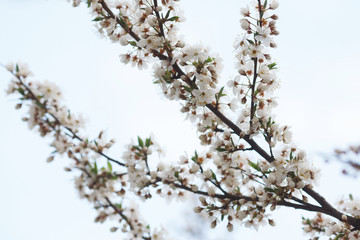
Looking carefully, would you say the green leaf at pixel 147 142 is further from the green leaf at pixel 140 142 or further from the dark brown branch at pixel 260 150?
the dark brown branch at pixel 260 150

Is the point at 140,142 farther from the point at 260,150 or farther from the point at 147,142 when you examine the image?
the point at 260,150

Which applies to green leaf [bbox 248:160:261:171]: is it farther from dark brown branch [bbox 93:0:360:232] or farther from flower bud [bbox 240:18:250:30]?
flower bud [bbox 240:18:250:30]

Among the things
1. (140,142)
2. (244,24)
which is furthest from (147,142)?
(244,24)

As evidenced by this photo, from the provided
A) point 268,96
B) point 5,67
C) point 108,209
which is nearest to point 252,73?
point 268,96

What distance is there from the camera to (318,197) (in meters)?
2.69

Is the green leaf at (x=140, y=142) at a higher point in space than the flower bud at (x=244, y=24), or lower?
lower

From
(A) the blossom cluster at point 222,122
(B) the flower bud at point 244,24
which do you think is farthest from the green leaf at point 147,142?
(B) the flower bud at point 244,24

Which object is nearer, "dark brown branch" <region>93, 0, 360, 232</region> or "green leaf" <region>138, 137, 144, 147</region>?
"dark brown branch" <region>93, 0, 360, 232</region>

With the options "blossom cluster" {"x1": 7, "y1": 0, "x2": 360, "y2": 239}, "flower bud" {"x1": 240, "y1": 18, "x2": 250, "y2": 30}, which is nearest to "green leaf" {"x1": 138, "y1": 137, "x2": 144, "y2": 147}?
"blossom cluster" {"x1": 7, "y1": 0, "x2": 360, "y2": 239}

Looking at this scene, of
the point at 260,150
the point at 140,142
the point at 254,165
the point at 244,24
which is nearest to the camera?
the point at 244,24

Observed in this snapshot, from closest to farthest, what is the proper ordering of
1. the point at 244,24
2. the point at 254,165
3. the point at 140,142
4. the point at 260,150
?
the point at 244,24, the point at 260,150, the point at 254,165, the point at 140,142

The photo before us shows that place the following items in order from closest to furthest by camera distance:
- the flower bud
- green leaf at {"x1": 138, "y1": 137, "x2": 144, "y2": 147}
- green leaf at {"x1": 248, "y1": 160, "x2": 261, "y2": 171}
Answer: the flower bud
green leaf at {"x1": 248, "y1": 160, "x2": 261, "y2": 171}
green leaf at {"x1": 138, "y1": 137, "x2": 144, "y2": 147}

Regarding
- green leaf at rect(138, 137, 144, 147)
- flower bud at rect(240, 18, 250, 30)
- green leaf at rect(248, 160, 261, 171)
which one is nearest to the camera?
flower bud at rect(240, 18, 250, 30)

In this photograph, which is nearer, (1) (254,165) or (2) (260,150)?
(2) (260,150)
